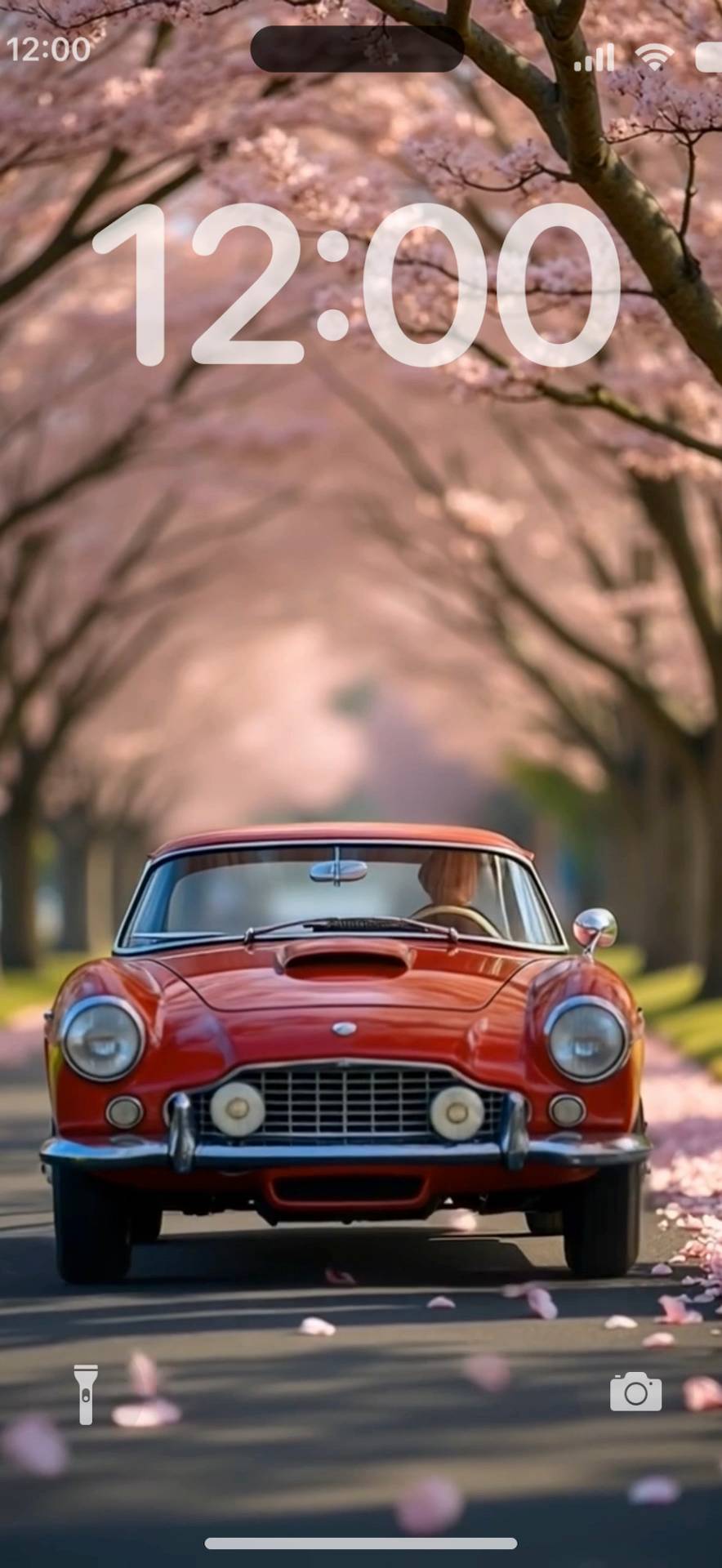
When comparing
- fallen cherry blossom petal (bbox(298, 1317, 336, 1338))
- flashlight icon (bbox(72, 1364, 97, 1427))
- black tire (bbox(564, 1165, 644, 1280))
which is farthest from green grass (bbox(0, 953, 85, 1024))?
flashlight icon (bbox(72, 1364, 97, 1427))

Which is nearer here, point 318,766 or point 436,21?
point 436,21

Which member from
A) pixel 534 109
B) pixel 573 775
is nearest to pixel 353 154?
pixel 534 109

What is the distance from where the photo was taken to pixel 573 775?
50.9m

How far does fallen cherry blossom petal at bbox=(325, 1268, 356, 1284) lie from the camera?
8.08 m

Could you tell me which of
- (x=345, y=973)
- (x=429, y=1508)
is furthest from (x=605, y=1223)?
(x=429, y=1508)

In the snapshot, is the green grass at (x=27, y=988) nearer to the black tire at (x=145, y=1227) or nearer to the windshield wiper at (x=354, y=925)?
the black tire at (x=145, y=1227)

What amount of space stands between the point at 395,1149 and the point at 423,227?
7.66 metres

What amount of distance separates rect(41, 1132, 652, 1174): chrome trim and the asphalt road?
36 centimetres

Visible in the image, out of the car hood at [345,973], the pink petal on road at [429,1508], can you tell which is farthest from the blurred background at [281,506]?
the pink petal on road at [429,1508]

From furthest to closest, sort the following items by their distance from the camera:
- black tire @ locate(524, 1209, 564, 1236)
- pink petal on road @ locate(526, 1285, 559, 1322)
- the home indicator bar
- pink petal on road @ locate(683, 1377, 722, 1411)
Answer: black tire @ locate(524, 1209, 564, 1236) < pink petal on road @ locate(526, 1285, 559, 1322) < pink petal on road @ locate(683, 1377, 722, 1411) < the home indicator bar

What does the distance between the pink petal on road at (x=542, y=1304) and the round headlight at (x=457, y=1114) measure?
47cm

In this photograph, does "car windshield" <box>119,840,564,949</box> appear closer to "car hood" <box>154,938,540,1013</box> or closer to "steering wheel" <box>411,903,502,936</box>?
"steering wheel" <box>411,903,502,936</box>

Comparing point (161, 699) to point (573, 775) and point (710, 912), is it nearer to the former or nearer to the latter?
point (573, 775)

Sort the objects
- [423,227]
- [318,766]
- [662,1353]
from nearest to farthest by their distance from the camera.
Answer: [662,1353]
[423,227]
[318,766]
